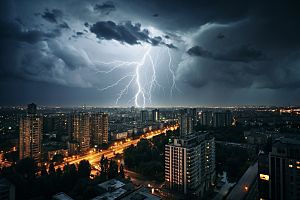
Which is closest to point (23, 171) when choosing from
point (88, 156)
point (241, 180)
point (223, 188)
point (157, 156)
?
point (88, 156)

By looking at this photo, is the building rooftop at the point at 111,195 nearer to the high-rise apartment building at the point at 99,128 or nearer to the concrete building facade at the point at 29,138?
the concrete building facade at the point at 29,138

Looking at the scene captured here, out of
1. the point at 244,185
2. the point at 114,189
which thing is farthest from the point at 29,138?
the point at 244,185

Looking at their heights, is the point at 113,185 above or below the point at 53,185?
above

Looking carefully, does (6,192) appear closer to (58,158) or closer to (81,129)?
(58,158)

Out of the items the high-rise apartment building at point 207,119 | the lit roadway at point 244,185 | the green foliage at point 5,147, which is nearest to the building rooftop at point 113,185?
the lit roadway at point 244,185

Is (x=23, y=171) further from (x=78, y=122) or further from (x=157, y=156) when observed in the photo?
(x=157, y=156)

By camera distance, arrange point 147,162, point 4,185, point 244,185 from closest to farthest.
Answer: point 4,185, point 244,185, point 147,162
